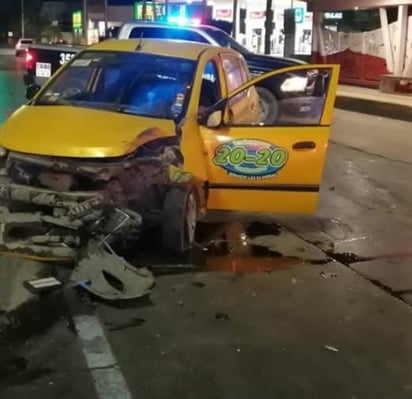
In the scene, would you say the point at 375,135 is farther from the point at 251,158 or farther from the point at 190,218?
the point at 190,218

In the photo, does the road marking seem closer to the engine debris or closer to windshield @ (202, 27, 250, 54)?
the engine debris

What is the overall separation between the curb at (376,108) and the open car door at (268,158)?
43.7 feet

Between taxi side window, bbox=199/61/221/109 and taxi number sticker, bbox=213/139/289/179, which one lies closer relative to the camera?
taxi number sticker, bbox=213/139/289/179

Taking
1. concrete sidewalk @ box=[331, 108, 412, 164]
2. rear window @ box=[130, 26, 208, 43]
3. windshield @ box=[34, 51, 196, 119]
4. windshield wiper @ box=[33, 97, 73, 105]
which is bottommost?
concrete sidewalk @ box=[331, 108, 412, 164]

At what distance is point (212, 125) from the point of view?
7.20m

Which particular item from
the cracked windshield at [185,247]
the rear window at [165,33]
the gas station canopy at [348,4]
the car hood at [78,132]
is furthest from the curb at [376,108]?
the car hood at [78,132]

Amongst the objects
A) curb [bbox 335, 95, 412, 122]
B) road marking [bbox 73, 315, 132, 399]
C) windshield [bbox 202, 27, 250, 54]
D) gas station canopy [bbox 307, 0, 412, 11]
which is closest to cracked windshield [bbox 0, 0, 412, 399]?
road marking [bbox 73, 315, 132, 399]

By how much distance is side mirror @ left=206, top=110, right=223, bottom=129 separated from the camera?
7188 millimetres

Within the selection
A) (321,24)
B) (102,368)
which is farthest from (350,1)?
(102,368)

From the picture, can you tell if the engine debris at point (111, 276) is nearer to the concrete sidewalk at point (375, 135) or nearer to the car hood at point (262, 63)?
the concrete sidewalk at point (375, 135)

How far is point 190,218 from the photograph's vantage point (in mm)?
7012

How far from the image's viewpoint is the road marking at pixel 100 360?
165 inches

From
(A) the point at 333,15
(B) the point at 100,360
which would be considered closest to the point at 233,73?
(B) the point at 100,360

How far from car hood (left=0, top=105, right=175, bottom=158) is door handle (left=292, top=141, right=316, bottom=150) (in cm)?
126
